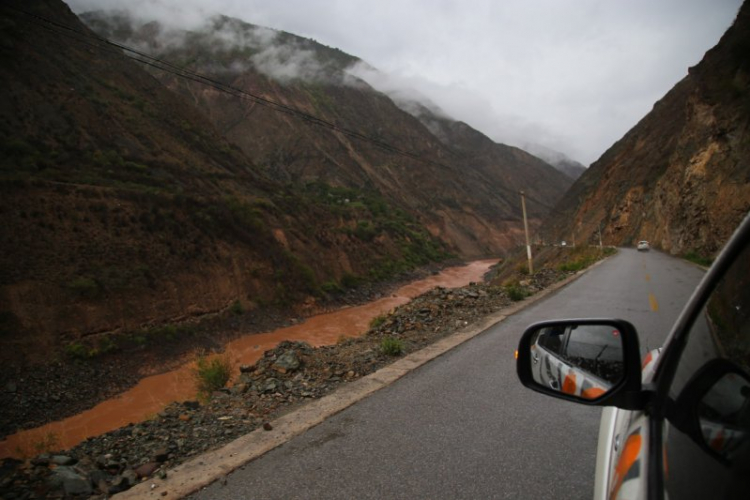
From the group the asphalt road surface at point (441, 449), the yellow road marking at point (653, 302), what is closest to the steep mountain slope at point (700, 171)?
the yellow road marking at point (653, 302)

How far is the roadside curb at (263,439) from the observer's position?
302 centimetres

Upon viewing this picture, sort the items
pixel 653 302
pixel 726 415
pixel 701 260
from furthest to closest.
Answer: pixel 701 260 → pixel 653 302 → pixel 726 415

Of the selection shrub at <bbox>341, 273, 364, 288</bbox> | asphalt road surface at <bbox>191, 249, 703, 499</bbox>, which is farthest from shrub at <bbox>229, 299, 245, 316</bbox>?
asphalt road surface at <bbox>191, 249, 703, 499</bbox>

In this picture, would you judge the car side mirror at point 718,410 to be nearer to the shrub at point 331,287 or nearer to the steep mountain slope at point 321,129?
the shrub at point 331,287

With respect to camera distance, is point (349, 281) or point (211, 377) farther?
point (349, 281)

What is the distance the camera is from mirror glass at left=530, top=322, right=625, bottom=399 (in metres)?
1.54

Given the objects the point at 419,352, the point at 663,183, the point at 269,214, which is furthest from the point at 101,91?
the point at 663,183

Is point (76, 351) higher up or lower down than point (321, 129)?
lower down

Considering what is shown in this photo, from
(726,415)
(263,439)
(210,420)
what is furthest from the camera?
(210,420)

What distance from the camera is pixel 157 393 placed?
16703 millimetres

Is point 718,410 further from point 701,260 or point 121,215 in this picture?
point 121,215

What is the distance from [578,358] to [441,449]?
1.85m

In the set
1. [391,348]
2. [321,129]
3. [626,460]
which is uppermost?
[321,129]

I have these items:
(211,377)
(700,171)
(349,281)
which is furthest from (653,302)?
(349,281)
